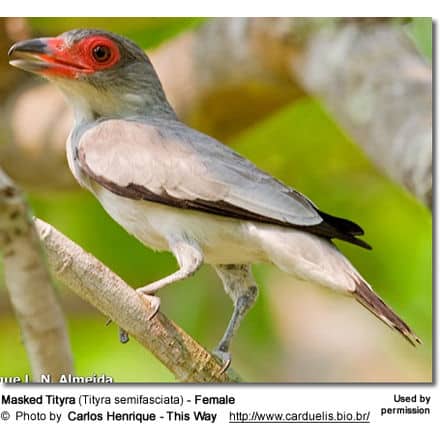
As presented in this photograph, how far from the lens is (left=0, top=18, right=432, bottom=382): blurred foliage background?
6777 millimetres

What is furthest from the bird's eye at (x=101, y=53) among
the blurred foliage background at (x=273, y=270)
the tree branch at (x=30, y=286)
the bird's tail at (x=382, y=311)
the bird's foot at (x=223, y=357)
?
the tree branch at (x=30, y=286)

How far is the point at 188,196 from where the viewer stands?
4398mm

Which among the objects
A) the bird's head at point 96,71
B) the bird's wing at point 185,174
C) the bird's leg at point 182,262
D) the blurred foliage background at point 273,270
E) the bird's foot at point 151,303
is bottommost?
the blurred foliage background at point 273,270

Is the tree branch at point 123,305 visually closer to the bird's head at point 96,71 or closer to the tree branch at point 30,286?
the tree branch at point 30,286

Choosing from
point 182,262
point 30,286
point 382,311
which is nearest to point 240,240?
point 182,262

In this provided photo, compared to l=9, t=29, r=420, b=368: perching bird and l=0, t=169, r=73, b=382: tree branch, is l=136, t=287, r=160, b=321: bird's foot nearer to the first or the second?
l=9, t=29, r=420, b=368: perching bird

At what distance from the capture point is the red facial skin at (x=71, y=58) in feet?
16.1

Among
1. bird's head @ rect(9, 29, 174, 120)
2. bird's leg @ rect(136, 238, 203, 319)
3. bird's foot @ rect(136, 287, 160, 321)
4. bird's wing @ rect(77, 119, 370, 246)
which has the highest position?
bird's head @ rect(9, 29, 174, 120)

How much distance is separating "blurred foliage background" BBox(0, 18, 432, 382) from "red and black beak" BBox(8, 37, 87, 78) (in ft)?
4.94

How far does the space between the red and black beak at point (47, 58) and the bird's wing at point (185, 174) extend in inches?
12.5

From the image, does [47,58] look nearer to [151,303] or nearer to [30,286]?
[151,303]

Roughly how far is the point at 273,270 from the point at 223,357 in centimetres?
283

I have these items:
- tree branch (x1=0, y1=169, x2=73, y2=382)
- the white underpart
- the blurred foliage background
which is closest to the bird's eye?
the white underpart

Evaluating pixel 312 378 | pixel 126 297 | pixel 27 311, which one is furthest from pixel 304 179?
pixel 27 311
